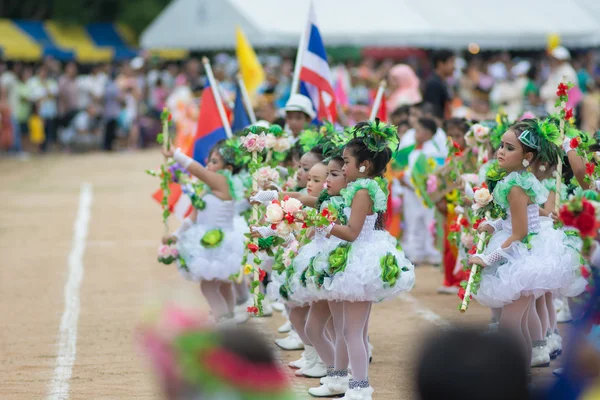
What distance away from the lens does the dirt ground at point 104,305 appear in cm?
744

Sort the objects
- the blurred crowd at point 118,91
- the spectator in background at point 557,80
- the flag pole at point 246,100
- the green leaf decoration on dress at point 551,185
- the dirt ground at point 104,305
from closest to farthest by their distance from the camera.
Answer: the dirt ground at point 104,305
the green leaf decoration on dress at point 551,185
the flag pole at point 246,100
the spectator in background at point 557,80
the blurred crowd at point 118,91

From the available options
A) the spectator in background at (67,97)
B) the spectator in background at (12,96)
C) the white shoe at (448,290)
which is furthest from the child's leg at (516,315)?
the spectator in background at (67,97)

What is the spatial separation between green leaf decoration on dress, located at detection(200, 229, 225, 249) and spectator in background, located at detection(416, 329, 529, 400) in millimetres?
5870

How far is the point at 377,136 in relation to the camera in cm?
680

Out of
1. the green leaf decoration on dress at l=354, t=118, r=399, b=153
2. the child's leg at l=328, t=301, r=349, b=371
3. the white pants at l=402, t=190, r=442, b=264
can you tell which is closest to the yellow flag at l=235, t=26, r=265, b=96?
the white pants at l=402, t=190, r=442, b=264

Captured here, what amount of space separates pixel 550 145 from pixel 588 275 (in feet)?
7.76

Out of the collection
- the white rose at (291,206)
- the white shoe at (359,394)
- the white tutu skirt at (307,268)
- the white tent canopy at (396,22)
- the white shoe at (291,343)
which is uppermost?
the white tent canopy at (396,22)

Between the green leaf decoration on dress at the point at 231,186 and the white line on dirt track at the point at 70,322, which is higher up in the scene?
the green leaf decoration on dress at the point at 231,186

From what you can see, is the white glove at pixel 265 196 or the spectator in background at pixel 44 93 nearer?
the white glove at pixel 265 196

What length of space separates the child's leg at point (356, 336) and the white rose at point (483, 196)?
1114 millimetres

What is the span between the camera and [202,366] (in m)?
3.01

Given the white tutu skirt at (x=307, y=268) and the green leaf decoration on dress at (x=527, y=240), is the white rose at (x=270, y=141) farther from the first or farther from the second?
the green leaf decoration on dress at (x=527, y=240)

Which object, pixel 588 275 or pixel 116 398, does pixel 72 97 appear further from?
pixel 588 275

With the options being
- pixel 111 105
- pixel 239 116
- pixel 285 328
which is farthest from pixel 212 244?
pixel 111 105
